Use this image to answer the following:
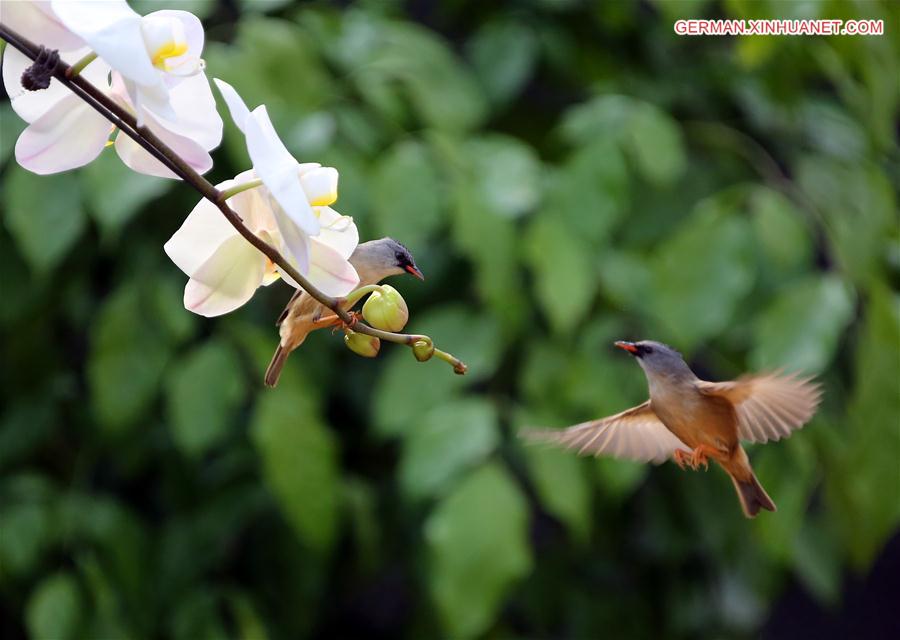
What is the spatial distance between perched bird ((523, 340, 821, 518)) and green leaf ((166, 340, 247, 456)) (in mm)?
625

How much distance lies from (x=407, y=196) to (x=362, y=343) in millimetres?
731

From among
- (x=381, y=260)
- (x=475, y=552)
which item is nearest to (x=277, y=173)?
(x=381, y=260)

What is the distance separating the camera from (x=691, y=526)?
1.48 meters

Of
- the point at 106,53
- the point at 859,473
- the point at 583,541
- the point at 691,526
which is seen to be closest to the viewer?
the point at 106,53

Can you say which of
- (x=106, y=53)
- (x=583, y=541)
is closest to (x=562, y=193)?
(x=583, y=541)

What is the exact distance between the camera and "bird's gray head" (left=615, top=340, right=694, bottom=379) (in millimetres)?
484

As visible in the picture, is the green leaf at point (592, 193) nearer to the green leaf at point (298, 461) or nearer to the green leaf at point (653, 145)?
the green leaf at point (653, 145)

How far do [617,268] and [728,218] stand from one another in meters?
A: 0.19

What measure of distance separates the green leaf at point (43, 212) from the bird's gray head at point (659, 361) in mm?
733

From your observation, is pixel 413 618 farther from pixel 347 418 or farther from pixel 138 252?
pixel 138 252

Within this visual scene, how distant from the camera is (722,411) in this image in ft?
1.67

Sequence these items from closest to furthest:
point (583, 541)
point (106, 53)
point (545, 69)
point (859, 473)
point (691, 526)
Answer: point (106, 53) → point (859, 473) → point (583, 541) → point (691, 526) → point (545, 69)

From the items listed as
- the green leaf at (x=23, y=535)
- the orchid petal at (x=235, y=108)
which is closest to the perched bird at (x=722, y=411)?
the orchid petal at (x=235, y=108)

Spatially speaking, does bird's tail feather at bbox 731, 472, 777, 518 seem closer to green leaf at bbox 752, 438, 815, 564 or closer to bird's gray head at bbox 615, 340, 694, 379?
bird's gray head at bbox 615, 340, 694, 379
